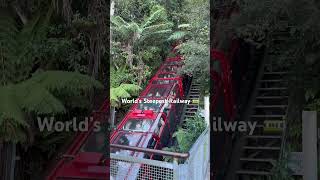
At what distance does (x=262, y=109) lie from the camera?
4.48 meters

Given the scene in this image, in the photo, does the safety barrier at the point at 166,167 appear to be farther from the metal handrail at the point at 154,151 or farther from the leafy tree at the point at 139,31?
the leafy tree at the point at 139,31

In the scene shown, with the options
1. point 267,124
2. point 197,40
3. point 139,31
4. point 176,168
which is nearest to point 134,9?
point 139,31

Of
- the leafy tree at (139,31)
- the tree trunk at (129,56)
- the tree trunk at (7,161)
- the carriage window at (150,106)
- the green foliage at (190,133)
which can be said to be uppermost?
the leafy tree at (139,31)

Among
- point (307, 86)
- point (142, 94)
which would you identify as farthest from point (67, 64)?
point (307, 86)

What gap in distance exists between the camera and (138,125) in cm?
434

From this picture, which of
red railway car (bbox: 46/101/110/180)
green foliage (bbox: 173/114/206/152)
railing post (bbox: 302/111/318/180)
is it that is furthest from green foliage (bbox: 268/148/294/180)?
red railway car (bbox: 46/101/110/180)

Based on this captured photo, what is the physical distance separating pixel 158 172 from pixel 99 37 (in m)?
1.41

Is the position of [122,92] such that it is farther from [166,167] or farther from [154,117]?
[166,167]

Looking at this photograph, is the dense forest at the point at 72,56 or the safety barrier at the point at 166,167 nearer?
the safety barrier at the point at 166,167

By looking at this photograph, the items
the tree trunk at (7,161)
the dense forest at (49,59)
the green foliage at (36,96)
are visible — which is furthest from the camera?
the tree trunk at (7,161)

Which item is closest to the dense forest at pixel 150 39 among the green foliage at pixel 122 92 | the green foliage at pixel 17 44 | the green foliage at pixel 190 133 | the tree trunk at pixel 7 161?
the green foliage at pixel 122 92

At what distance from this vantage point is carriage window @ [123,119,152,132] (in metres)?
4.31

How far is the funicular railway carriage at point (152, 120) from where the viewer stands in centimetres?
425

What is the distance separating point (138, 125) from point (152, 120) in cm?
13
